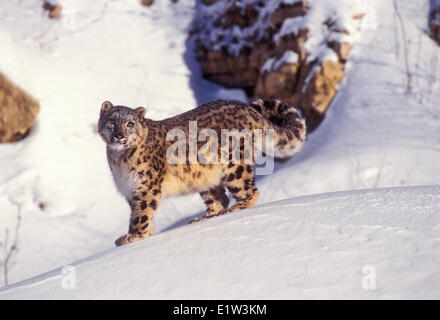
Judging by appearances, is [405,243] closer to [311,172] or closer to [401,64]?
[311,172]

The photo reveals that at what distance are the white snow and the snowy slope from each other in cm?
1

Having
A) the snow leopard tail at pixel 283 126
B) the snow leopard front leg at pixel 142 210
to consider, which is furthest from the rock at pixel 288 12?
the snow leopard front leg at pixel 142 210

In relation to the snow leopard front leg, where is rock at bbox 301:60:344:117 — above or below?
below

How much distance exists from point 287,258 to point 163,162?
1906mm

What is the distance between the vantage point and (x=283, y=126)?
488 centimetres

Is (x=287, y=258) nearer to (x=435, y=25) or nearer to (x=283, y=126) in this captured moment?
(x=283, y=126)

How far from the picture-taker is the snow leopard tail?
4738 mm

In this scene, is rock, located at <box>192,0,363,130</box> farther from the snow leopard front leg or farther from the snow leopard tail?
the snow leopard front leg

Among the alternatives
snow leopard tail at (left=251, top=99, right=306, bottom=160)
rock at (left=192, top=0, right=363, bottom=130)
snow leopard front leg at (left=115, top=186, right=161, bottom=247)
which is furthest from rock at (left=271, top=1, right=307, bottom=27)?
snow leopard front leg at (left=115, top=186, right=161, bottom=247)

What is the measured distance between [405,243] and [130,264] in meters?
1.40

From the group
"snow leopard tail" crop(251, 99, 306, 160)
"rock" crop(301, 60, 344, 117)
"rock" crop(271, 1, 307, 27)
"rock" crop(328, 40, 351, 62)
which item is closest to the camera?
"snow leopard tail" crop(251, 99, 306, 160)

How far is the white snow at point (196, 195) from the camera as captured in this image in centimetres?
257

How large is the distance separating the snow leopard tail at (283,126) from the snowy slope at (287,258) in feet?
4.24

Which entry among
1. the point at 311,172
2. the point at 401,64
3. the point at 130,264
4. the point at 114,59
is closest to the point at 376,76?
the point at 401,64
